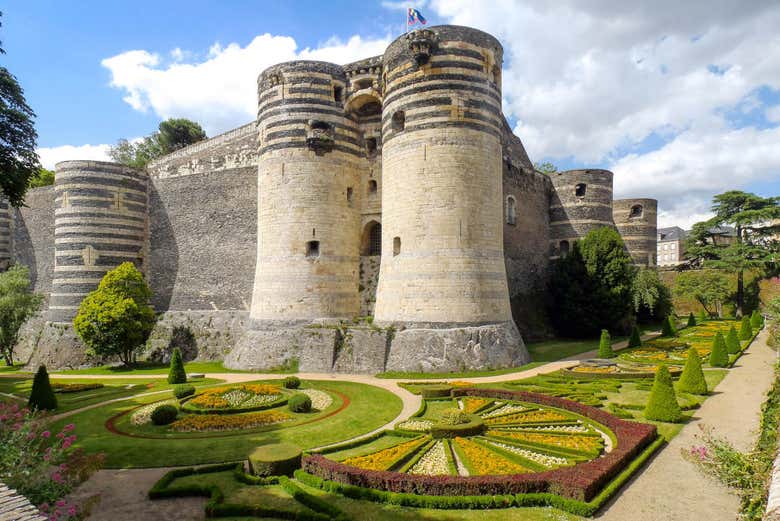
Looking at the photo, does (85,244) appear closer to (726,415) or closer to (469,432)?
(469,432)

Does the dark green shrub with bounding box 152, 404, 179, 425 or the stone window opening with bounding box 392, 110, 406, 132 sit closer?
the dark green shrub with bounding box 152, 404, 179, 425

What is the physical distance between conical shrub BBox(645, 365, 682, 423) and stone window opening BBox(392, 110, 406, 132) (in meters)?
15.5

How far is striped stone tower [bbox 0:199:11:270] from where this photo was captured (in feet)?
129

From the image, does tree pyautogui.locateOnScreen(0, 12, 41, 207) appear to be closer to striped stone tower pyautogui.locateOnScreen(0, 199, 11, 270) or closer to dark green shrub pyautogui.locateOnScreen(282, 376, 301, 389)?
dark green shrub pyautogui.locateOnScreen(282, 376, 301, 389)

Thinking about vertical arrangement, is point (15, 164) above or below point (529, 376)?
above

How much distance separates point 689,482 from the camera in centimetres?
953

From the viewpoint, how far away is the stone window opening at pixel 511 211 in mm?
31422

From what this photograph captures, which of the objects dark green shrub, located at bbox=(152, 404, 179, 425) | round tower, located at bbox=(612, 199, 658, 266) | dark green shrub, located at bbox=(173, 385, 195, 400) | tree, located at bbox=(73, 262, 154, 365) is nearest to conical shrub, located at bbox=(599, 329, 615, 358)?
round tower, located at bbox=(612, 199, 658, 266)

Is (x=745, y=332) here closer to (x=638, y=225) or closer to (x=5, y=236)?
(x=638, y=225)

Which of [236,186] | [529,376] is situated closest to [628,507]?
[529,376]

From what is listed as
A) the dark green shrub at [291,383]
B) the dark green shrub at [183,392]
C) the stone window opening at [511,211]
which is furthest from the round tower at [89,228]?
the stone window opening at [511,211]

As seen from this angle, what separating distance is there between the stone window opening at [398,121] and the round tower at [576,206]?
17.8 metres

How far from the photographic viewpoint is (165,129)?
52.1 m

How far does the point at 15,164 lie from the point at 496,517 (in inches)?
663
